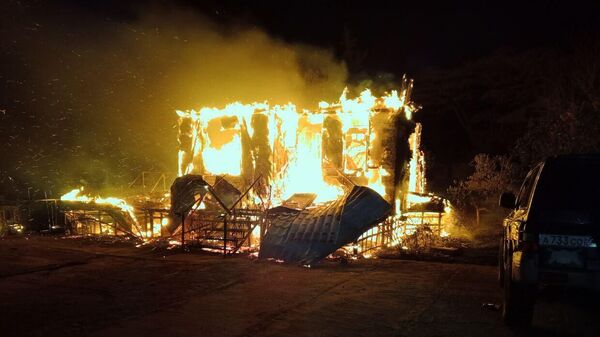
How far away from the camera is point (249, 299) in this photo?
23.6 ft

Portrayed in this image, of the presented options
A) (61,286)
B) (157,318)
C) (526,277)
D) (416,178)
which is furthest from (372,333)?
(416,178)

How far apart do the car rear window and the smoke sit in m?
16.2

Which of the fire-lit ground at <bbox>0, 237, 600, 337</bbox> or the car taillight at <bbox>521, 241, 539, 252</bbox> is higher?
the car taillight at <bbox>521, 241, 539, 252</bbox>

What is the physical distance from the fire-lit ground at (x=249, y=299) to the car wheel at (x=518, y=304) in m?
0.17

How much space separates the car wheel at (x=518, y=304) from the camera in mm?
5363

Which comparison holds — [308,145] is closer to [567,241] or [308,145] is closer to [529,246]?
[529,246]

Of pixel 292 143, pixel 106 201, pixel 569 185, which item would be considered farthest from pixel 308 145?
pixel 569 185

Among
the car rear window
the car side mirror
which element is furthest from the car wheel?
the car side mirror

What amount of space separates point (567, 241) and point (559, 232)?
116 millimetres

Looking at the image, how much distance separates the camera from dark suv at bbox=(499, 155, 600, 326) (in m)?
4.80

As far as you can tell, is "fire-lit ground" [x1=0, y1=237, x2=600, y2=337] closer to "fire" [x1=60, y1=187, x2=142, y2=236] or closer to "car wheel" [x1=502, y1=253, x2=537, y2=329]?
"car wheel" [x1=502, y1=253, x2=537, y2=329]

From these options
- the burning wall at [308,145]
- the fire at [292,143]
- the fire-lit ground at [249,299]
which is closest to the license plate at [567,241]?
the fire-lit ground at [249,299]

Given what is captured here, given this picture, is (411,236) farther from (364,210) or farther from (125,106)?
(125,106)

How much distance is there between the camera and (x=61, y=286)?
8047 millimetres
